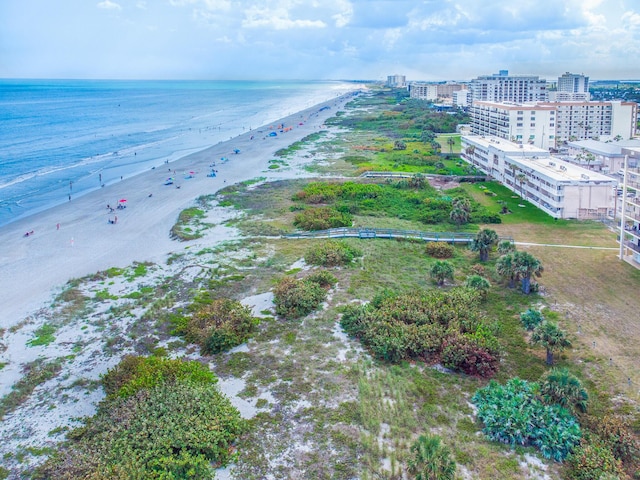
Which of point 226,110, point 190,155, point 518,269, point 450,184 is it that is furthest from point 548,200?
point 226,110

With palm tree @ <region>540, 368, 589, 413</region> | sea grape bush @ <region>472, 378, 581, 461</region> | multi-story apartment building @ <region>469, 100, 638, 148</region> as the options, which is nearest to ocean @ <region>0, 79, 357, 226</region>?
sea grape bush @ <region>472, 378, 581, 461</region>

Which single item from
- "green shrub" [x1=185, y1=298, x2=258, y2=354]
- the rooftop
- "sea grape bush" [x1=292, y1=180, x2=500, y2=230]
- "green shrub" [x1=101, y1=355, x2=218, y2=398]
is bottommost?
"green shrub" [x1=101, y1=355, x2=218, y2=398]

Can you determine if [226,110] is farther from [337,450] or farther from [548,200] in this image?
[337,450]

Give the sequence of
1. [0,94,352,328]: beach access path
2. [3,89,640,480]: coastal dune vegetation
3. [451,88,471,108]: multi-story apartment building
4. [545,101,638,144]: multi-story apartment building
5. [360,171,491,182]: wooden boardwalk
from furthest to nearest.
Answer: [451,88,471,108]: multi-story apartment building < [545,101,638,144]: multi-story apartment building < [360,171,491,182]: wooden boardwalk < [0,94,352,328]: beach access path < [3,89,640,480]: coastal dune vegetation

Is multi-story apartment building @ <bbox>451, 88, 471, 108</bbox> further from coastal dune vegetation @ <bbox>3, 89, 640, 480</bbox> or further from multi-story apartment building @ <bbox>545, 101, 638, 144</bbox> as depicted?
coastal dune vegetation @ <bbox>3, 89, 640, 480</bbox>

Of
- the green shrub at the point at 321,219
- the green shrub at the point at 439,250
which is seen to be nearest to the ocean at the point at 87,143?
the green shrub at the point at 321,219
